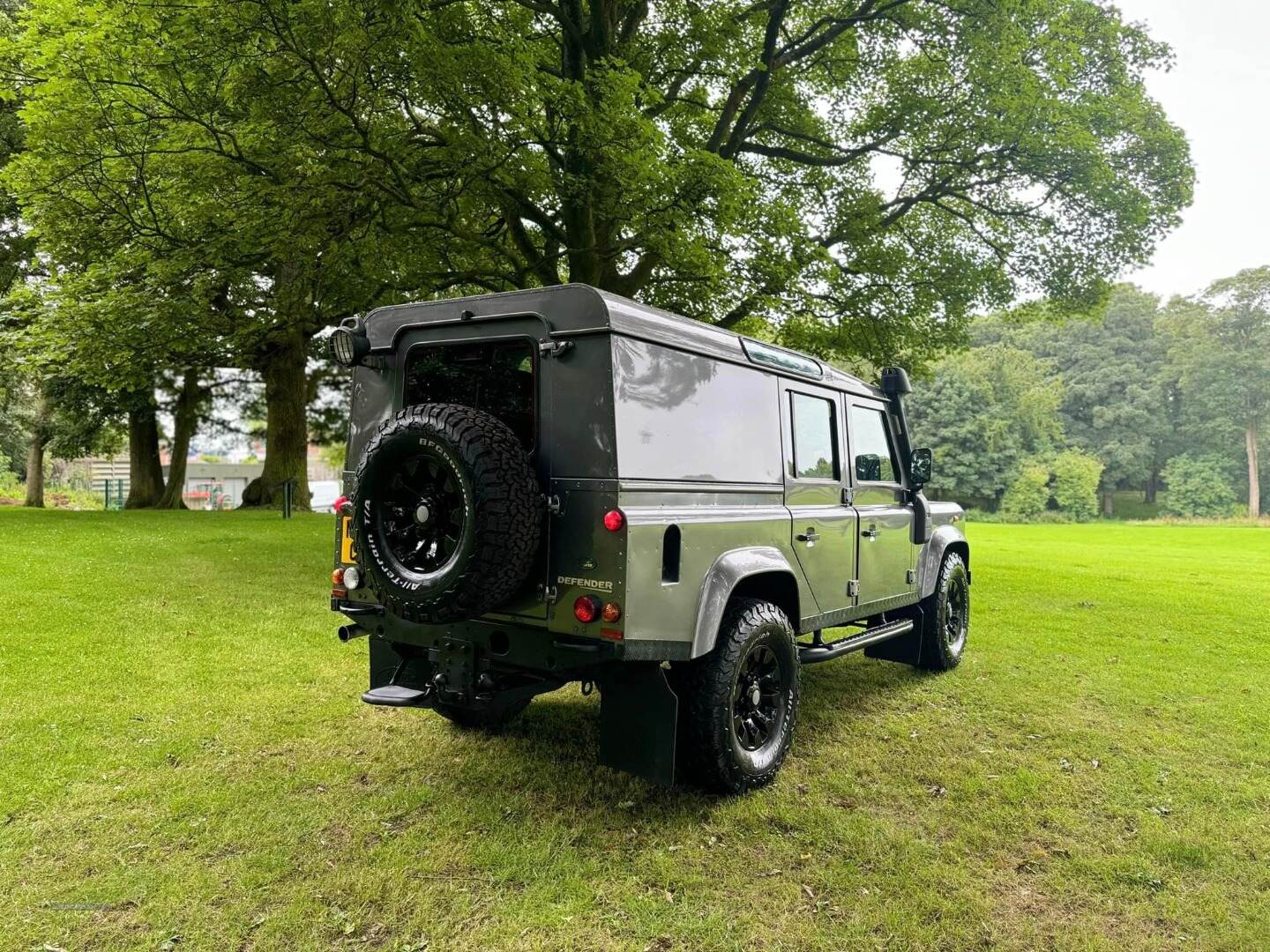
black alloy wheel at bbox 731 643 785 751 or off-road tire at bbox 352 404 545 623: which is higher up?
off-road tire at bbox 352 404 545 623

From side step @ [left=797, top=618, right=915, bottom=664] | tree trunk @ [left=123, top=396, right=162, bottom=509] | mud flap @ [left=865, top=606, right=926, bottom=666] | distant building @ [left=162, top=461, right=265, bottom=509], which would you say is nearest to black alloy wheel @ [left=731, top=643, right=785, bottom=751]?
side step @ [left=797, top=618, right=915, bottom=664]

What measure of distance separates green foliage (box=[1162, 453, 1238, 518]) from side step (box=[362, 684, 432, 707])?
54.7 m

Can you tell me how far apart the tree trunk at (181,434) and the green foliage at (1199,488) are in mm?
51834

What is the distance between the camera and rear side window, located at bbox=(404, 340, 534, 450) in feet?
12.8


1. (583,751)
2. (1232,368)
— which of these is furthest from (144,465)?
(1232,368)

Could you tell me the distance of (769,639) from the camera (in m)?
4.31

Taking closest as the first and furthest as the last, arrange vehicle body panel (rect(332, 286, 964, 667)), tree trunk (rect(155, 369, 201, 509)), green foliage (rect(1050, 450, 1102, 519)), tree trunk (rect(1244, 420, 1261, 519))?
vehicle body panel (rect(332, 286, 964, 667)), tree trunk (rect(155, 369, 201, 509)), tree trunk (rect(1244, 420, 1261, 519)), green foliage (rect(1050, 450, 1102, 519))

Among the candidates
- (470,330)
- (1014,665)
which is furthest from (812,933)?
(1014,665)

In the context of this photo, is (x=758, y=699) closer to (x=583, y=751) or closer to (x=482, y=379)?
(x=583, y=751)

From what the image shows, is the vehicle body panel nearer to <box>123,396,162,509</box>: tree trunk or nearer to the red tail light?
the red tail light

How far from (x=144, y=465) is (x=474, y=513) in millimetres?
23087

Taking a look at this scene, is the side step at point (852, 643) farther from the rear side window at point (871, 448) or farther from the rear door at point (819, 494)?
the rear side window at point (871, 448)

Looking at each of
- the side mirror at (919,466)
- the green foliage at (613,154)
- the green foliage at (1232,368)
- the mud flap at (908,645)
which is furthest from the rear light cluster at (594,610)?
the green foliage at (1232,368)

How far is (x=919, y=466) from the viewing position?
6.34 meters
